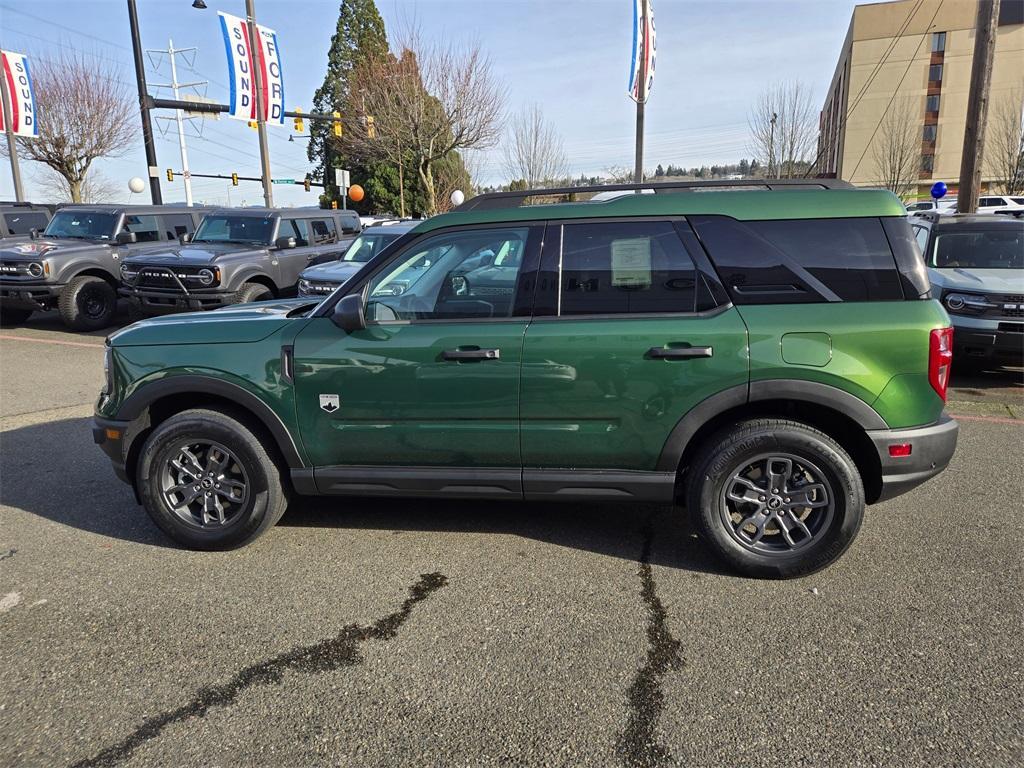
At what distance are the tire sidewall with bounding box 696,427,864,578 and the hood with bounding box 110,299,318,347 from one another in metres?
2.32

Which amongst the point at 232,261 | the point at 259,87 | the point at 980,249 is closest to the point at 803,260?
the point at 980,249

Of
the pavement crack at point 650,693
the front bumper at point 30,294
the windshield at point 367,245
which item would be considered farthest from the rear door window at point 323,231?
the pavement crack at point 650,693

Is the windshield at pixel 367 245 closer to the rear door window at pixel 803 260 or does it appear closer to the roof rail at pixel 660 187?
the roof rail at pixel 660 187

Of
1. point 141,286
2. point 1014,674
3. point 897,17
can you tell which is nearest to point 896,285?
point 1014,674

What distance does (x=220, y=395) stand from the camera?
3.71m

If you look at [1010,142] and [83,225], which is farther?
[1010,142]

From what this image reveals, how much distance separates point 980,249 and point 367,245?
27.2 feet

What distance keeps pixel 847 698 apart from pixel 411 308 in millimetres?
2608

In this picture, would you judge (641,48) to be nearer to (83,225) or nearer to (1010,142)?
(83,225)

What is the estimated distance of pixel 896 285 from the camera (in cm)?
328

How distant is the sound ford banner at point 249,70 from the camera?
17.0 metres

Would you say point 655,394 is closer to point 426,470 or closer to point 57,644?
point 426,470

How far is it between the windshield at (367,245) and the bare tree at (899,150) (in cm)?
2984

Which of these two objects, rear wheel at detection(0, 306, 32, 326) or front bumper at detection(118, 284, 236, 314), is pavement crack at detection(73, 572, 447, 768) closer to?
front bumper at detection(118, 284, 236, 314)
